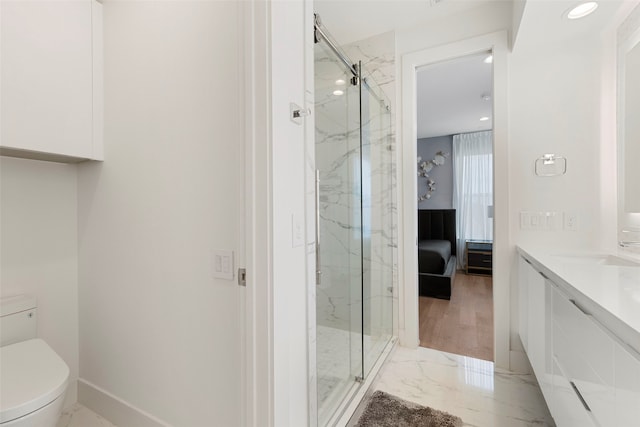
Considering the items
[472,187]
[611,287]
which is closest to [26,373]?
[611,287]

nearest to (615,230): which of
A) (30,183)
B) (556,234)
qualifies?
(556,234)

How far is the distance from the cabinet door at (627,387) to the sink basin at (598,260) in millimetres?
1029

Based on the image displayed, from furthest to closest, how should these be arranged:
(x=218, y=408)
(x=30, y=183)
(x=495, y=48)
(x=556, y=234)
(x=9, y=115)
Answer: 1. (x=495, y=48)
2. (x=556, y=234)
3. (x=30, y=183)
4. (x=9, y=115)
5. (x=218, y=408)

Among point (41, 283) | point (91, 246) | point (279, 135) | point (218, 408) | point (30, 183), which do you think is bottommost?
point (218, 408)

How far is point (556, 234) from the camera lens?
1.94 m

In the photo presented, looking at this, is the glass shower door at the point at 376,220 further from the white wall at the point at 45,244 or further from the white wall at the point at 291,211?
the white wall at the point at 45,244

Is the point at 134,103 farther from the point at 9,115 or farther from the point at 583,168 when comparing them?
the point at 583,168

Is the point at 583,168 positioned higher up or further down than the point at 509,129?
further down

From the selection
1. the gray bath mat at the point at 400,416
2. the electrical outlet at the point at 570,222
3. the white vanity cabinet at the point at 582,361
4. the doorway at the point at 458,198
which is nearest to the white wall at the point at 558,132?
the electrical outlet at the point at 570,222

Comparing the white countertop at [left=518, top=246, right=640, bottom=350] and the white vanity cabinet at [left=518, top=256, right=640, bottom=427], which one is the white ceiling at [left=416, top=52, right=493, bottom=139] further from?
the white vanity cabinet at [left=518, top=256, right=640, bottom=427]

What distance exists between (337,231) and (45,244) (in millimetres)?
1649

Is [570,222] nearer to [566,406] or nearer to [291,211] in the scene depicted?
[566,406]

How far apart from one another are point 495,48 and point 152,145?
2325mm

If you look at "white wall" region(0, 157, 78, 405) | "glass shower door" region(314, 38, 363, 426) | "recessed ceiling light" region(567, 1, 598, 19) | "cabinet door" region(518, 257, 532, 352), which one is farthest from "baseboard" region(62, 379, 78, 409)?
"recessed ceiling light" region(567, 1, 598, 19)
